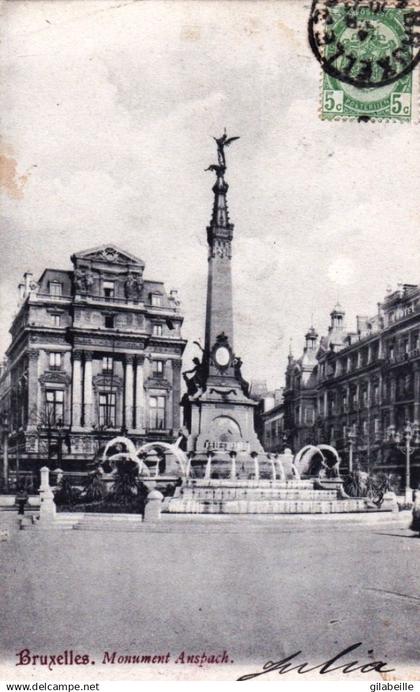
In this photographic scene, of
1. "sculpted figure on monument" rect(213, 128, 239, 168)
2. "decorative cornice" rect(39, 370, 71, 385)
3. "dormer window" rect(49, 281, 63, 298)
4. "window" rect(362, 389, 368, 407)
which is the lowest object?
"window" rect(362, 389, 368, 407)

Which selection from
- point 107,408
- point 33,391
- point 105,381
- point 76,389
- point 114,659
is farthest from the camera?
point 105,381

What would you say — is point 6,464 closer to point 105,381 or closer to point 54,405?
point 54,405

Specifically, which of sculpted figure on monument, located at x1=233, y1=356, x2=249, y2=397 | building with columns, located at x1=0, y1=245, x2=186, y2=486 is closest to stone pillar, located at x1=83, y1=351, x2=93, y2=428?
building with columns, located at x1=0, y1=245, x2=186, y2=486

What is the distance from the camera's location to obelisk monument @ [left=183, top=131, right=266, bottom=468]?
2444cm

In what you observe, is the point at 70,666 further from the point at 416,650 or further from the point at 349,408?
the point at 349,408

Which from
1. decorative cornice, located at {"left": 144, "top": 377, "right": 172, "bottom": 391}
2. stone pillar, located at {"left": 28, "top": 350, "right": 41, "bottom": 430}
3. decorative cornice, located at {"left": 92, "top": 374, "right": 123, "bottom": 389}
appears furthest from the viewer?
decorative cornice, located at {"left": 144, "top": 377, "right": 172, "bottom": 391}

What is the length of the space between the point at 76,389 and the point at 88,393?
4.13 ft

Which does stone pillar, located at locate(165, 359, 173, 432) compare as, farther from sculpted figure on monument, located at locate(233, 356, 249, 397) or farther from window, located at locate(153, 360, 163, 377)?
sculpted figure on monument, located at locate(233, 356, 249, 397)

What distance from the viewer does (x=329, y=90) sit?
11.0 meters

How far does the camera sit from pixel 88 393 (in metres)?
32.5

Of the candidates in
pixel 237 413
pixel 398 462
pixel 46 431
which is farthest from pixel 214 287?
pixel 398 462

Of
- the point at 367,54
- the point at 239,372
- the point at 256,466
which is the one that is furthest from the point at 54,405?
the point at 367,54

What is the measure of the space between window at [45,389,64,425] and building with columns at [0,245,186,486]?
0.07m

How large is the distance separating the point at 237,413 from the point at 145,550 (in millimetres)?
12965
